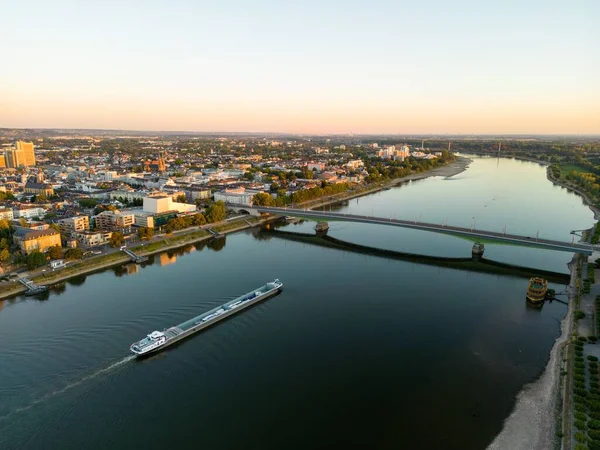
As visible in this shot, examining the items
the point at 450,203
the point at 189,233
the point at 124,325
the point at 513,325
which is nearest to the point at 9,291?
the point at 124,325

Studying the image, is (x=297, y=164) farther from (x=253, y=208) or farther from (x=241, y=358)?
(x=241, y=358)

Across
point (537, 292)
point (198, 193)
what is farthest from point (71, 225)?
point (537, 292)

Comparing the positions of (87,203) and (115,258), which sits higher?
(87,203)

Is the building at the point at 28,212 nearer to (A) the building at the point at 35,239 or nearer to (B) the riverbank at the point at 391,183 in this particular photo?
(A) the building at the point at 35,239

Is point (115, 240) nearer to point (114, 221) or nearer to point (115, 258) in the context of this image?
point (115, 258)

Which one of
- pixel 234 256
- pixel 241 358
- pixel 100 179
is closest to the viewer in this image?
pixel 241 358

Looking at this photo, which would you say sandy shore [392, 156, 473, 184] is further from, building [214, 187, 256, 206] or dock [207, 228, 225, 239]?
dock [207, 228, 225, 239]
